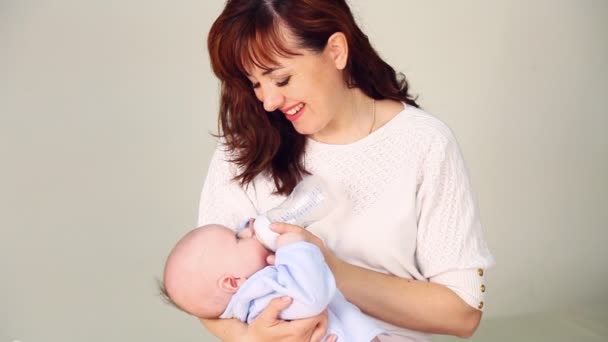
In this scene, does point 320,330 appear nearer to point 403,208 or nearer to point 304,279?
point 304,279

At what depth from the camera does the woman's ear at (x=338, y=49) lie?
6.53 ft

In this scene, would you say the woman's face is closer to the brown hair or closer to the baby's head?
the brown hair

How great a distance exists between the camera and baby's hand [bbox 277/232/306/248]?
171 cm

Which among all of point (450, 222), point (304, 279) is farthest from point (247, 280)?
point (450, 222)

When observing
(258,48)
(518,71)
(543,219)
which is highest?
(258,48)

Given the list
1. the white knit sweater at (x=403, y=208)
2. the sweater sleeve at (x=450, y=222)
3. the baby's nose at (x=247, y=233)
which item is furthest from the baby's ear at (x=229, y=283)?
the sweater sleeve at (x=450, y=222)

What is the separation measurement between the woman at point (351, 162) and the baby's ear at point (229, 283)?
0.39 ft

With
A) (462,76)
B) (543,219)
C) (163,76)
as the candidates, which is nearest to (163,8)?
(163,76)

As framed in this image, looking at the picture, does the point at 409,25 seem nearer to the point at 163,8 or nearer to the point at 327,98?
the point at 163,8

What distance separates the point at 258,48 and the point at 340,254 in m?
0.55

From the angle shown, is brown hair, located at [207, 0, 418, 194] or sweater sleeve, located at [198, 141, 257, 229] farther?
sweater sleeve, located at [198, 141, 257, 229]

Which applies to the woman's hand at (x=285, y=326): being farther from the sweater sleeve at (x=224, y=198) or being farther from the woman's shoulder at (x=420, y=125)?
the woman's shoulder at (x=420, y=125)

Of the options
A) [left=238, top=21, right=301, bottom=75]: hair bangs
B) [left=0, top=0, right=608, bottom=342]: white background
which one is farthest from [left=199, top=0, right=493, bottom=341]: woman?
[left=0, top=0, right=608, bottom=342]: white background

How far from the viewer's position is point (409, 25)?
3363 millimetres
